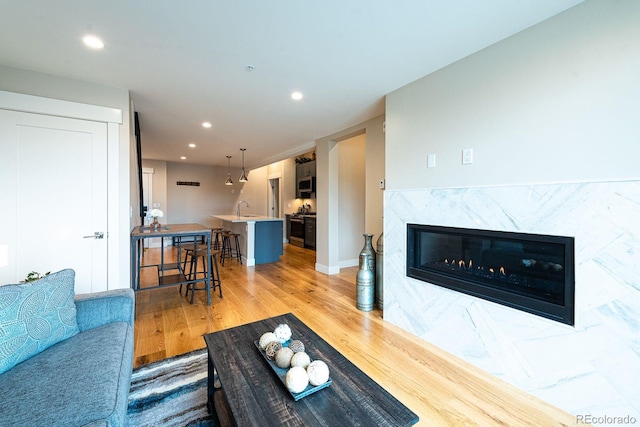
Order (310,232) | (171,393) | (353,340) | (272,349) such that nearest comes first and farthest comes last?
(272,349), (171,393), (353,340), (310,232)

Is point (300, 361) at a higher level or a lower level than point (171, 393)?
higher

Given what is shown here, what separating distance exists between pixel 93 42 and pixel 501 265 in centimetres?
356

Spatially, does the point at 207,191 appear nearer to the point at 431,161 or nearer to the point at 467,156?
the point at 431,161

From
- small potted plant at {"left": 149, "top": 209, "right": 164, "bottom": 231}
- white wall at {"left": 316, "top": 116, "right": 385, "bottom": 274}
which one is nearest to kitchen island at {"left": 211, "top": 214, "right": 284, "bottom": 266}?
white wall at {"left": 316, "top": 116, "right": 385, "bottom": 274}

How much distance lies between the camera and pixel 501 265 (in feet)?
6.79

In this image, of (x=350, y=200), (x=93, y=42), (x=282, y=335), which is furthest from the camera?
(x=350, y=200)

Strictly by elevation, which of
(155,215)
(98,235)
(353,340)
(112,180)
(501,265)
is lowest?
(353,340)

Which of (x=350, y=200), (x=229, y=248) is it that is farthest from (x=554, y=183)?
(x=229, y=248)

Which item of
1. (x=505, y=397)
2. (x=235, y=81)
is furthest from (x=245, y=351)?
(x=235, y=81)

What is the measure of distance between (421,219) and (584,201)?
3.74ft

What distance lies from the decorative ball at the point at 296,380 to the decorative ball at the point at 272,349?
217mm

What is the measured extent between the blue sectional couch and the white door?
120 centimetres

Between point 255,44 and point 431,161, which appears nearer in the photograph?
point 255,44

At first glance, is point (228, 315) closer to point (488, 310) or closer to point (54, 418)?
point (54, 418)
